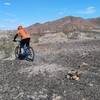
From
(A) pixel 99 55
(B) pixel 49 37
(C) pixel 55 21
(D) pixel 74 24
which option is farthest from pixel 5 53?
(C) pixel 55 21

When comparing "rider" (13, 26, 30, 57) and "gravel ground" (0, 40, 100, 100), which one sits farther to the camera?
"rider" (13, 26, 30, 57)

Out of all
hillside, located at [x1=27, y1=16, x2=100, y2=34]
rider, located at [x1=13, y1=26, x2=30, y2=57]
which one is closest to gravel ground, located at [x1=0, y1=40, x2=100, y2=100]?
rider, located at [x1=13, y1=26, x2=30, y2=57]

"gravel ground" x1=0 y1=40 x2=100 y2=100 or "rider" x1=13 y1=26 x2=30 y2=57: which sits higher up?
"rider" x1=13 y1=26 x2=30 y2=57

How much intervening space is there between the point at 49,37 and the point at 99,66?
2527 centimetres

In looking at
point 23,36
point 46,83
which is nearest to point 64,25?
point 23,36

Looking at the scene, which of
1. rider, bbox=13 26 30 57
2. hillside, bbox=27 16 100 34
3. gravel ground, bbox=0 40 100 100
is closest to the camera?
gravel ground, bbox=0 40 100 100

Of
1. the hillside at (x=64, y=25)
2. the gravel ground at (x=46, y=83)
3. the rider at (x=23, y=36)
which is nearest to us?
the gravel ground at (x=46, y=83)

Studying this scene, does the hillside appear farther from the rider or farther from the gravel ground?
the gravel ground

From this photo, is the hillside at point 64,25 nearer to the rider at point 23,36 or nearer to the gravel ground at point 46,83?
the rider at point 23,36

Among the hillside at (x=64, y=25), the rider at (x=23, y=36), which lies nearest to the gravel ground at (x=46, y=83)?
the rider at (x=23, y=36)

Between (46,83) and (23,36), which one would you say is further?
(23,36)

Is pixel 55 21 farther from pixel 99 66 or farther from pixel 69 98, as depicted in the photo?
pixel 69 98

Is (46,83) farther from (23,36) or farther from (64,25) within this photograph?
(64,25)

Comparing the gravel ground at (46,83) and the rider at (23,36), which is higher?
the rider at (23,36)
